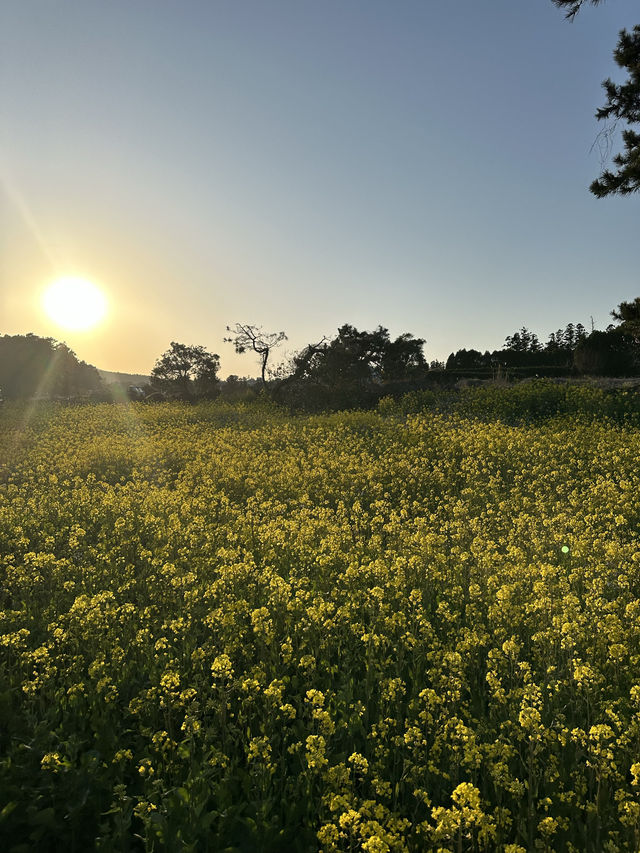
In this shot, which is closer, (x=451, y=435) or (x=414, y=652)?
(x=414, y=652)

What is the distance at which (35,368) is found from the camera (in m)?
61.8

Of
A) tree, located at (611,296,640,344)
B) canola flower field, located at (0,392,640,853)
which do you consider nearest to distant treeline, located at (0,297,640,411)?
tree, located at (611,296,640,344)

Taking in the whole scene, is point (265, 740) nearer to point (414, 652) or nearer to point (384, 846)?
point (384, 846)

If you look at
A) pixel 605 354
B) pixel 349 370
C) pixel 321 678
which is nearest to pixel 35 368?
pixel 349 370

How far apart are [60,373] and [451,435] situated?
59931mm

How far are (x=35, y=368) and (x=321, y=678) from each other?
6855cm

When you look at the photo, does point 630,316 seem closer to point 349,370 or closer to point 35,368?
point 349,370

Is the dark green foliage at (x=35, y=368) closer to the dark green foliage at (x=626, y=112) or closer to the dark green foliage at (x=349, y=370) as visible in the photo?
the dark green foliage at (x=349, y=370)

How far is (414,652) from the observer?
14.6 ft

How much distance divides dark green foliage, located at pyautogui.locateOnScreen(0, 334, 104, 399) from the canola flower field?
2203 inches

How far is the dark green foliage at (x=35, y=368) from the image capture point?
193 ft

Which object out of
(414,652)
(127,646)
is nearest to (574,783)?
(414,652)

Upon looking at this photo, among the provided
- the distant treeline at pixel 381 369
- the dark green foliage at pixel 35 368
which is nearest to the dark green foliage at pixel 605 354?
the distant treeline at pixel 381 369

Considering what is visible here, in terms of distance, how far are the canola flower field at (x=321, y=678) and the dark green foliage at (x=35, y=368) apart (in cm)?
5596
